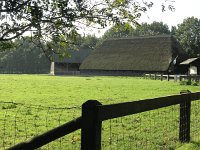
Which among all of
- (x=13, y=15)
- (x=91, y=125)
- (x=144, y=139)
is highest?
(x=13, y=15)

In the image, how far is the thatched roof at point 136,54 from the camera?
69.8 metres

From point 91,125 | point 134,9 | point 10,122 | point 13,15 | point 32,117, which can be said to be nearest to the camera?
point 91,125

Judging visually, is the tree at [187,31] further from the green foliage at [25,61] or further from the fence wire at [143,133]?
the fence wire at [143,133]

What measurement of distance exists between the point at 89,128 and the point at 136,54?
238ft

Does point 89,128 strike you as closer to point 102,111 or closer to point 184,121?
point 102,111

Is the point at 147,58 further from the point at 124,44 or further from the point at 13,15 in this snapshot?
the point at 13,15

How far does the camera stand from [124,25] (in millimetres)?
5406

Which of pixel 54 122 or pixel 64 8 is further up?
pixel 64 8

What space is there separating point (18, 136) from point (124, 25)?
14.8ft

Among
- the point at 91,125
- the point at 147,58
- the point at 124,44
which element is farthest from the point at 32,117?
the point at 124,44

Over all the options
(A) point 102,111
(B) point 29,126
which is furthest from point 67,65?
(A) point 102,111

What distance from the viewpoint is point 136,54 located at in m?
76.0

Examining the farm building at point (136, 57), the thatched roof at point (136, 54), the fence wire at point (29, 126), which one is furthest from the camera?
the thatched roof at point (136, 54)

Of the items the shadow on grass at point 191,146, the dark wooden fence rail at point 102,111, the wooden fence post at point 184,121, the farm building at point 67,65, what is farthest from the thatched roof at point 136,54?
the dark wooden fence rail at point 102,111
